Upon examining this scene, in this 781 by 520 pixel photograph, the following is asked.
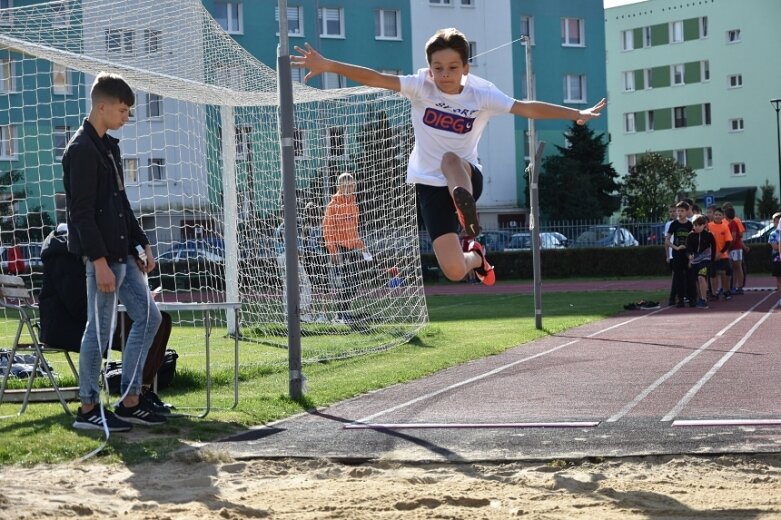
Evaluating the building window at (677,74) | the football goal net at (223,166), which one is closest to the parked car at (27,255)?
the football goal net at (223,166)

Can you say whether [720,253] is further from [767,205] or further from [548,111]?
[767,205]

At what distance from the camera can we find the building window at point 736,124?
6675cm

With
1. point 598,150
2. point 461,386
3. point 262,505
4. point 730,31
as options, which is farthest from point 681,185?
point 262,505

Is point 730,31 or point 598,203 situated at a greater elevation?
point 730,31

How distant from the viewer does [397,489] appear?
5266mm

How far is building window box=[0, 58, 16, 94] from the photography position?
1173cm

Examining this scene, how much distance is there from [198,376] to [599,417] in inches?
153

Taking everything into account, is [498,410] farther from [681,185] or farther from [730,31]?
[730,31]

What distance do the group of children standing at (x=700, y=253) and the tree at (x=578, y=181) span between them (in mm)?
27879

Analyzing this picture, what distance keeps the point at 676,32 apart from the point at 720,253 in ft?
173

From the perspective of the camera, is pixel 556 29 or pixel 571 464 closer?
pixel 571 464

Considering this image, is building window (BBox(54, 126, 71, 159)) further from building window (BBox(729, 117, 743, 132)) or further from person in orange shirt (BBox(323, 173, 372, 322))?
building window (BBox(729, 117, 743, 132))

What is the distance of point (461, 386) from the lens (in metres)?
9.20

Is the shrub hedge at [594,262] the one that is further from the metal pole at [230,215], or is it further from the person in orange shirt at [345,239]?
the metal pole at [230,215]
